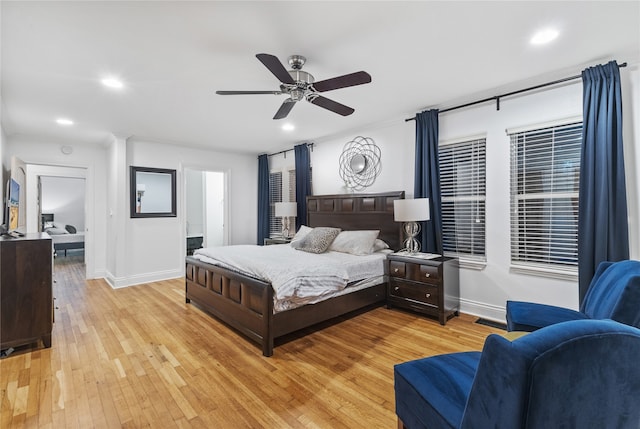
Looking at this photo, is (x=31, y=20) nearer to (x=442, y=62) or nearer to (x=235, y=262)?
(x=235, y=262)

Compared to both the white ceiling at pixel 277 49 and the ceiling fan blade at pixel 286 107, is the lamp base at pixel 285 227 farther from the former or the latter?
the ceiling fan blade at pixel 286 107

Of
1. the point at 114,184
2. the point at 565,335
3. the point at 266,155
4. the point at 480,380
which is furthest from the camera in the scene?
the point at 266,155

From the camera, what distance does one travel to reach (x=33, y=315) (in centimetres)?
273

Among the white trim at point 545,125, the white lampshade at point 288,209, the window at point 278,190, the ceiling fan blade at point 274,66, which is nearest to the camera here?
the ceiling fan blade at point 274,66

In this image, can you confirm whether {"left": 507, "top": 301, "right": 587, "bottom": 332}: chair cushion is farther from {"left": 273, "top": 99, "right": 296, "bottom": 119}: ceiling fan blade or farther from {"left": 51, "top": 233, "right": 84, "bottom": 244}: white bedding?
{"left": 51, "top": 233, "right": 84, "bottom": 244}: white bedding

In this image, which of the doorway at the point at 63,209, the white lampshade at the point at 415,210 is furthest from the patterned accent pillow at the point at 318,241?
the doorway at the point at 63,209

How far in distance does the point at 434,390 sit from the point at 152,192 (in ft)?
18.4

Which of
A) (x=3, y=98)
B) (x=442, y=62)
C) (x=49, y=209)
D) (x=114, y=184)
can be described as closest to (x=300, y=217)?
(x=114, y=184)

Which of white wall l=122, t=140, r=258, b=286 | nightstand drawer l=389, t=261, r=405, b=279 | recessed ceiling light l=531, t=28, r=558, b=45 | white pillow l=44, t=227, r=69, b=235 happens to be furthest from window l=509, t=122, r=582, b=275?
white pillow l=44, t=227, r=69, b=235

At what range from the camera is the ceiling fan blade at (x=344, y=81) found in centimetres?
219

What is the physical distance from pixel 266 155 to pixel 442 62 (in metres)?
4.57

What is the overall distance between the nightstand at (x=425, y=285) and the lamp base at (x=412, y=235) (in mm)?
210

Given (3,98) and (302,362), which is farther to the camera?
(3,98)

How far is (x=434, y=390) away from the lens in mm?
1292
